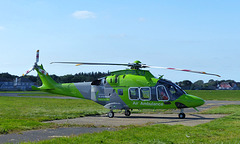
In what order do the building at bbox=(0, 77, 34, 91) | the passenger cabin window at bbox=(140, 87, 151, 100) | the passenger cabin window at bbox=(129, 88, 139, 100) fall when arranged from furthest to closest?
1. the building at bbox=(0, 77, 34, 91)
2. the passenger cabin window at bbox=(129, 88, 139, 100)
3. the passenger cabin window at bbox=(140, 87, 151, 100)

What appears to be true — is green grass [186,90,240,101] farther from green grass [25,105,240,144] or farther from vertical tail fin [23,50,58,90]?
green grass [25,105,240,144]

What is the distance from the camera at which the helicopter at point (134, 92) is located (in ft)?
70.3

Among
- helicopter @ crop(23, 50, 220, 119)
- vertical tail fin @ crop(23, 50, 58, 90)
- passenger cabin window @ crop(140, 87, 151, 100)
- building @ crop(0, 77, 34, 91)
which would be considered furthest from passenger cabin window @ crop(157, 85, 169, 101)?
building @ crop(0, 77, 34, 91)

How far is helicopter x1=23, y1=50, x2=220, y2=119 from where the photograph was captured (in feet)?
70.3

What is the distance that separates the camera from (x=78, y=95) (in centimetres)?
2514

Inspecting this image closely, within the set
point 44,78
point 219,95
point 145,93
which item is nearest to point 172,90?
point 145,93

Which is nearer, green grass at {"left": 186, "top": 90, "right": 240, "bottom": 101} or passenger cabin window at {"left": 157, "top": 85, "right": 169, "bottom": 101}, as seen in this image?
passenger cabin window at {"left": 157, "top": 85, "right": 169, "bottom": 101}

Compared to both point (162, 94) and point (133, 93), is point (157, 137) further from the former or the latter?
point (133, 93)

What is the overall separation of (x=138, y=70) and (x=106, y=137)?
→ 38.3 feet

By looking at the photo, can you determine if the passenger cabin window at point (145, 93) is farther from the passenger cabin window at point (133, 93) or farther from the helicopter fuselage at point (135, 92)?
the passenger cabin window at point (133, 93)

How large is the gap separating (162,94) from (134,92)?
7.35ft

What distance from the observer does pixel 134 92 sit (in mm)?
22547

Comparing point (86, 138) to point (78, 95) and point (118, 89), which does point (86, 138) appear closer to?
point (118, 89)

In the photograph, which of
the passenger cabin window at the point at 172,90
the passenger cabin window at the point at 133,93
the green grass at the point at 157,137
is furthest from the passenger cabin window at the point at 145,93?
the green grass at the point at 157,137
